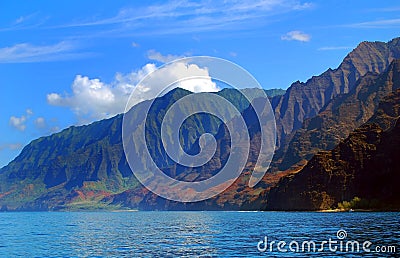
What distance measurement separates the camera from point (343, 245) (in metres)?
88.0

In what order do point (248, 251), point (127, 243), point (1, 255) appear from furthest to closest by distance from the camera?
point (127, 243) → point (1, 255) → point (248, 251)

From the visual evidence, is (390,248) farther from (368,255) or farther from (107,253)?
(107,253)

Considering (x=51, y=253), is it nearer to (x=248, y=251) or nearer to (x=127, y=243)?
(x=127, y=243)

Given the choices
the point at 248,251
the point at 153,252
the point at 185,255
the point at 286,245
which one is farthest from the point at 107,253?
the point at 286,245

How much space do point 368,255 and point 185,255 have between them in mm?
25811

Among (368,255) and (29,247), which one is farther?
(29,247)

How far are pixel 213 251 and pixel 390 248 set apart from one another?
25.7m

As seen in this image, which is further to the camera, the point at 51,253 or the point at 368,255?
the point at 51,253

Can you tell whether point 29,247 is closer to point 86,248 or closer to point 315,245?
point 86,248

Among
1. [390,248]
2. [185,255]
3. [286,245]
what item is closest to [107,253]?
[185,255]

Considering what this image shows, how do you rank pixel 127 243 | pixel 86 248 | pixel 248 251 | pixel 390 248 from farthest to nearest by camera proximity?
pixel 127 243
pixel 86 248
pixel 248 251
pixel 390 248

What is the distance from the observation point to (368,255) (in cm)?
7325

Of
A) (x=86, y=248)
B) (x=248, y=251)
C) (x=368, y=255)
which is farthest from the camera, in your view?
(x=86, y=248)

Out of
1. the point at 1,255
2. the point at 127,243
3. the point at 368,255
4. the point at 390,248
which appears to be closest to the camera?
the point at 368,255
